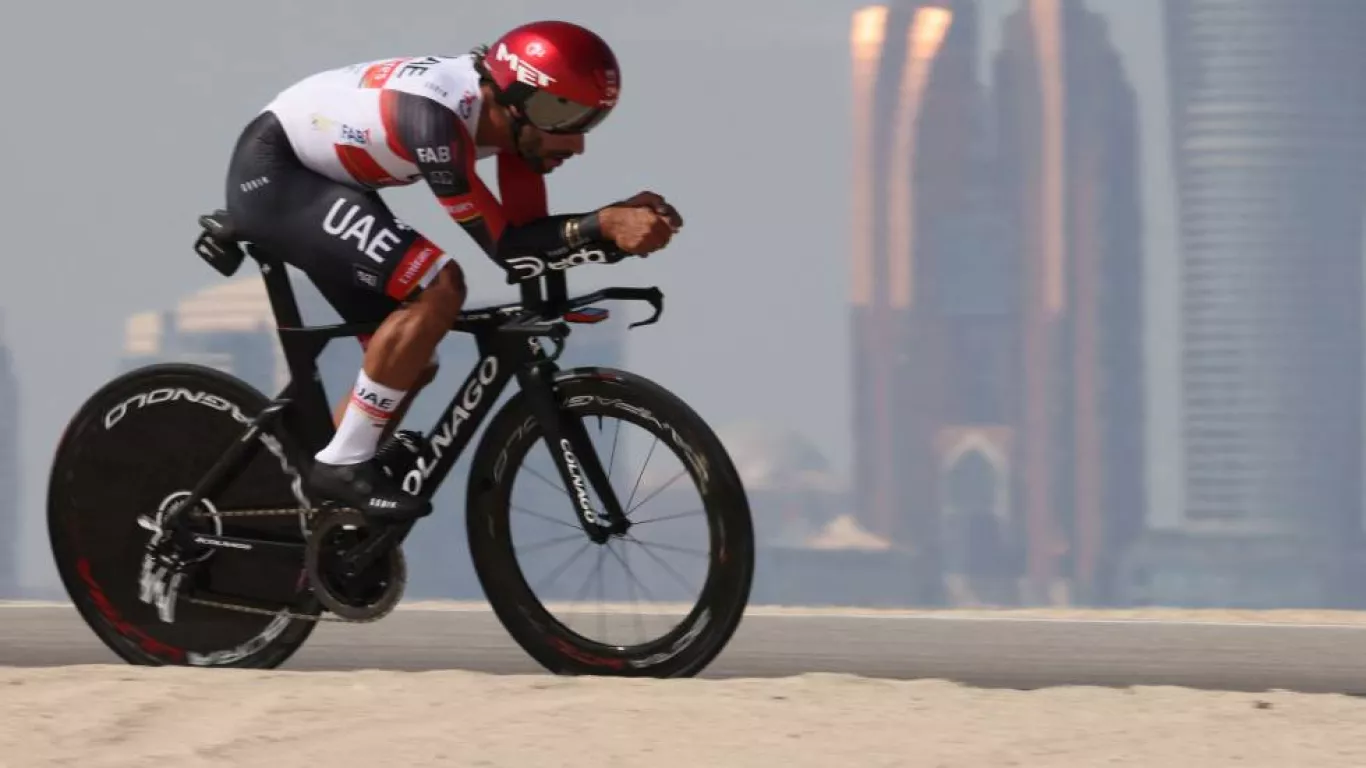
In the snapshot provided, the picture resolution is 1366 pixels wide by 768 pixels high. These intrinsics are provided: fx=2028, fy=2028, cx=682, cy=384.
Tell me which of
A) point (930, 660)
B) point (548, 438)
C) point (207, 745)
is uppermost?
point (548, 438)

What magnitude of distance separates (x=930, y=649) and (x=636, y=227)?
241 cm

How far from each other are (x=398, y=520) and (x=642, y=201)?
113cm

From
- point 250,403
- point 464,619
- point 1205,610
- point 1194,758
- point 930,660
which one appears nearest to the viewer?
point 1194,758

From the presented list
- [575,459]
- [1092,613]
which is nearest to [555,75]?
[575,459]

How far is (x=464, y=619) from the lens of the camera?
7.86 metres

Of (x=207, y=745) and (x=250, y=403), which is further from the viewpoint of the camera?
(x=250, y=403)

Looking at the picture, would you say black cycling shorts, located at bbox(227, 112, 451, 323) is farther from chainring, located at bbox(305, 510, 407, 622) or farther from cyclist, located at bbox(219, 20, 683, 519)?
chainring, located at bbox(305, 510, 407, 622)

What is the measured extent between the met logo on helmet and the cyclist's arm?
8.1 inches

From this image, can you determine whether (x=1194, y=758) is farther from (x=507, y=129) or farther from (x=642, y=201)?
(x=507, y=129)

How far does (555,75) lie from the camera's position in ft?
17.6

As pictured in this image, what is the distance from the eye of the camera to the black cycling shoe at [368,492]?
5629 mm

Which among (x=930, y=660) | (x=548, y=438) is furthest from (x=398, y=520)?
(x=930, y=660)

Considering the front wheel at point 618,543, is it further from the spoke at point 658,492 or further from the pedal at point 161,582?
the pedal at point 161,582

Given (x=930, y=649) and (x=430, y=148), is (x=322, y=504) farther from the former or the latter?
(x=930, y=649)
